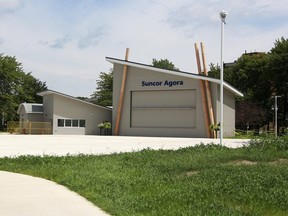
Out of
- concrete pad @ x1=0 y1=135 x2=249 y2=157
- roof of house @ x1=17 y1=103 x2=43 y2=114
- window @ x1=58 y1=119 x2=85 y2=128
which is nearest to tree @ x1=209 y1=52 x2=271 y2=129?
window @ x1=58 y1=119 x2=85 y2=128

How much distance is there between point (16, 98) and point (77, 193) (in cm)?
7237

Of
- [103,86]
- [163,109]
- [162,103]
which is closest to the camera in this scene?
[163,109]

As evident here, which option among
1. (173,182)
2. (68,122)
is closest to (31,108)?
(68,122)

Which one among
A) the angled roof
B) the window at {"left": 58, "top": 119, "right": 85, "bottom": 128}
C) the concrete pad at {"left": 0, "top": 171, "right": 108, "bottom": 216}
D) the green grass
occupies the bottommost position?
the concrete pad at {"left": 0, "top": 171, "right": 108, "bottom": 216}

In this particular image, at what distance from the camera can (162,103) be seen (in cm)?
5612

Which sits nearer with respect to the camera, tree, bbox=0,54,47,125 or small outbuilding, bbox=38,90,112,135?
small outbuilding, bbox=38,90,112,135

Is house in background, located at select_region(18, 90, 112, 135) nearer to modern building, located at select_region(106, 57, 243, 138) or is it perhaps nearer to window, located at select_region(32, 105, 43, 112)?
window, located at select_region(32, 105, 43, 112)

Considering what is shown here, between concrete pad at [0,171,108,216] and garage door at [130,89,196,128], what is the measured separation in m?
44.3

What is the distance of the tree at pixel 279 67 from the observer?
6141cm

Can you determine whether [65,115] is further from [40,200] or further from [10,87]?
[40,200]

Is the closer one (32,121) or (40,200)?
(40,200)

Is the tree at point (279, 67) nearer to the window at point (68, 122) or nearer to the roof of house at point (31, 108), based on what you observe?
the window at point (68, 122)

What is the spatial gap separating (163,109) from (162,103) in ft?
2.76

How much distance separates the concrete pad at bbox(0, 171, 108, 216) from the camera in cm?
730
